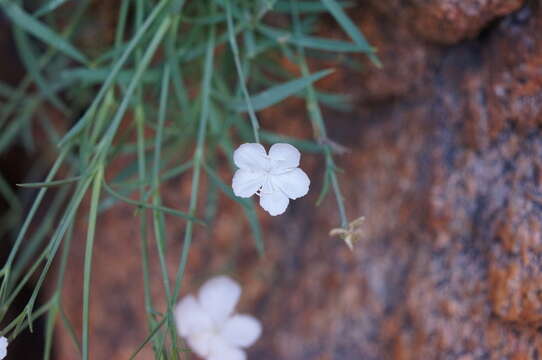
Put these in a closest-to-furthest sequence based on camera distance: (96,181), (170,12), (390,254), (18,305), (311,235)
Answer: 1. (96,181)
2. (170,12)
3. (390,254)
4. (311,235)
5. (18,305)

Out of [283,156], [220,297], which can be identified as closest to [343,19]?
[283,156]

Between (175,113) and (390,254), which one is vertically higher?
(175,113)

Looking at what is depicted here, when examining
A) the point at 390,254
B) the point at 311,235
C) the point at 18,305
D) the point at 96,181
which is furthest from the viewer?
the point at 18,305

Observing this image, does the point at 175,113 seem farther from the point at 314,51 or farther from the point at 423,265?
the point at 423,265

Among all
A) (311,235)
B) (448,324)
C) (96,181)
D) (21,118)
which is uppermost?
(21,118)

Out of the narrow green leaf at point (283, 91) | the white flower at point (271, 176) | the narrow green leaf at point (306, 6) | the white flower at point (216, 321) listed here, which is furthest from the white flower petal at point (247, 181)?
the narrow green leaf at point (306, 6)

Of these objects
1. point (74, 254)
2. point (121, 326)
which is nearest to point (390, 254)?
point (121, 326)

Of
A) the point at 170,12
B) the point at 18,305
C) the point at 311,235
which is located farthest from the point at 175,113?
Result: the point at 18,305

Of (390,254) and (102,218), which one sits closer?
(390,254)
